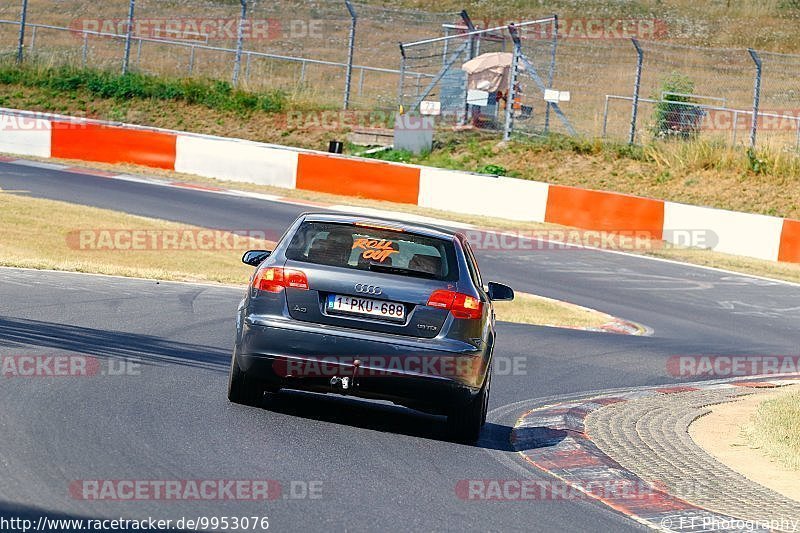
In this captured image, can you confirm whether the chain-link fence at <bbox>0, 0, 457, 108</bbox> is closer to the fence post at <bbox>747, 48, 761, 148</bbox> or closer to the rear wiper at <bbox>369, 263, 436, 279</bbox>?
the fence post at <bbox>747, 48, 761, 148</bbox>

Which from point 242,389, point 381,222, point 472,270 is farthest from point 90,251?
point 472,270

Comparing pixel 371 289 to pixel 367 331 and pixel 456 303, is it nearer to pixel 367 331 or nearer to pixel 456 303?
pixel 367 331

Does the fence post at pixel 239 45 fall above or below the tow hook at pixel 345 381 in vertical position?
above

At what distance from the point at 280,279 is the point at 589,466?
2.33 metres

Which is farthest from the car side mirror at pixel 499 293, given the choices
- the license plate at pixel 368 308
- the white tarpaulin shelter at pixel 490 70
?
the white tarpaulin shelter at pixel 490 70

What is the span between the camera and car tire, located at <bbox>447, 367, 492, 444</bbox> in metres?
8.61

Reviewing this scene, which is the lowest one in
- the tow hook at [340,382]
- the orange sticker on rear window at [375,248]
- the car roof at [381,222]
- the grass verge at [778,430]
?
the grass verge at [778,430]

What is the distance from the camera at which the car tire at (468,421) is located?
28.2ft

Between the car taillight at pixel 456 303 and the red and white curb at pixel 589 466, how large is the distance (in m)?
1.03

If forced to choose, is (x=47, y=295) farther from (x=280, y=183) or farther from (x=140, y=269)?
(x=280, y=183)

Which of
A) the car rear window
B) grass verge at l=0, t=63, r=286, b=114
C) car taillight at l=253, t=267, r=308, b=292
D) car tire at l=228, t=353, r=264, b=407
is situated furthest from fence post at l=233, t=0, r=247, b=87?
car taillight at l=253, t=267, r=308, b=292

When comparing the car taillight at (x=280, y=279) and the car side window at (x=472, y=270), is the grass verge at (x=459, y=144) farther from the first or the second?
the car taillight at (x=280, y=279)

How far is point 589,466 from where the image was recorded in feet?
27.6

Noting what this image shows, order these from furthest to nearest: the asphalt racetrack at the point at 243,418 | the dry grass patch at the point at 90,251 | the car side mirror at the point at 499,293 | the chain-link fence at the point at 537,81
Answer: the chain-link fence at the point at 537,81
the dry grass patch at the point at 90,251
the car side mirror at the point at 499,293
the asphalt racetrack at the point at 243,418
